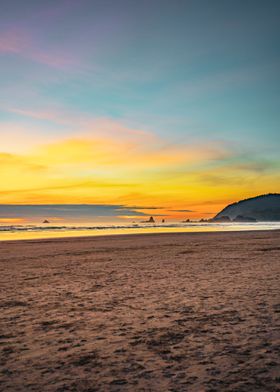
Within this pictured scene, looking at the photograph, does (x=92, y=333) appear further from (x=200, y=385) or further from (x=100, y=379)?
(x=200, y=385)

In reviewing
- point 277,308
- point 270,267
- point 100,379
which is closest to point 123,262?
point 270,267

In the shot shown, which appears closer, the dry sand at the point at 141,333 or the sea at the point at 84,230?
the dry sand at the point at 141,333

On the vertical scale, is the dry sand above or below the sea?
below

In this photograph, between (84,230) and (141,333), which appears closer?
(141,333)

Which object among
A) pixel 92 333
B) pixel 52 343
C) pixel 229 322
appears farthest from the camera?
pixel 229 322

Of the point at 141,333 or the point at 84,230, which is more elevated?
the point at 84,230

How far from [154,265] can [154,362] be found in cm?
1248

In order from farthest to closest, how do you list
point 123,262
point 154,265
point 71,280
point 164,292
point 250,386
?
point 123,262 < point 154,265 < point 71,280 < point 164,292 < point 250,386

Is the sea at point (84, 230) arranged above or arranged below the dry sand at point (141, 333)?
above

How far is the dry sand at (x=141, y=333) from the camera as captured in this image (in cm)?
527

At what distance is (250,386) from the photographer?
4938mm

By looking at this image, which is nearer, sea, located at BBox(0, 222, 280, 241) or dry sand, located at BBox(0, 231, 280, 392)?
dry sand, located at BBox(0, 231, 280, 392)

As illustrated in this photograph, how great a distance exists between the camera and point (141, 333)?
739cm

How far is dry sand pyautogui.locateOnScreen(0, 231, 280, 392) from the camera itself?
5270 mm
